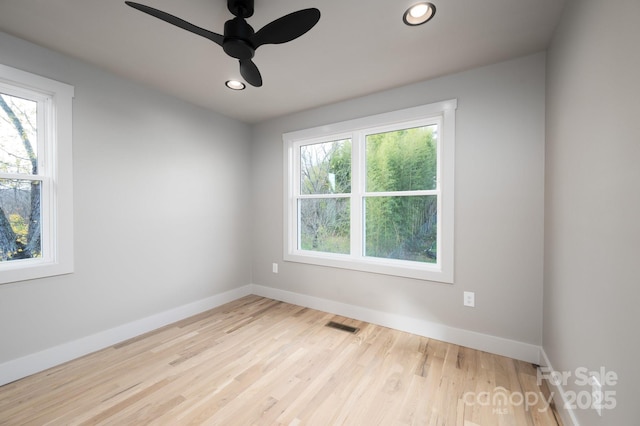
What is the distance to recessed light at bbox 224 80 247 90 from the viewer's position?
2.65 m

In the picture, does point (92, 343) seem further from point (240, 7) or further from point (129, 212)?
point (240, 7)

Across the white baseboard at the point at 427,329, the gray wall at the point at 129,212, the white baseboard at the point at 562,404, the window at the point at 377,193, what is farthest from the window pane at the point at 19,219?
the white baseboard at the point at 562,404

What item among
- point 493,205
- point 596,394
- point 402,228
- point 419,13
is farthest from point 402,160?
point 596,394

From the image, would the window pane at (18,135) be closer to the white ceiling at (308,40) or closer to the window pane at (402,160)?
the white ceiling at (308,40)

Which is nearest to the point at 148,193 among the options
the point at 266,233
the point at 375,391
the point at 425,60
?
the point at 266,233

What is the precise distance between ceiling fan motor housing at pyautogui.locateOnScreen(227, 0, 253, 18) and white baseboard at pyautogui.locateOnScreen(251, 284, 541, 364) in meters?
2.90

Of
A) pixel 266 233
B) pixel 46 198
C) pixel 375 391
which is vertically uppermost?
pixel 46 198

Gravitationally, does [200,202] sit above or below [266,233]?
above

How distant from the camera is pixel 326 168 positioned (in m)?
3.44

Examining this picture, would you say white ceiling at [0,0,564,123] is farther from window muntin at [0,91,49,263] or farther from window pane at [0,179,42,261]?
window pane at [0,179,42,261]

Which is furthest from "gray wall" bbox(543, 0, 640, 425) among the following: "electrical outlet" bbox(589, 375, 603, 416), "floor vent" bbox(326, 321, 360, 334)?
"floor vent" bbox(326, 321, 360, 334)

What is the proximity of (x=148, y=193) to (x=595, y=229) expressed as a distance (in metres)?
3.52

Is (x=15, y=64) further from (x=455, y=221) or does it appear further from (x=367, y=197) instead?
(x=455, y=221)

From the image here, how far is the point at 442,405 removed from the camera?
67.8 inches
